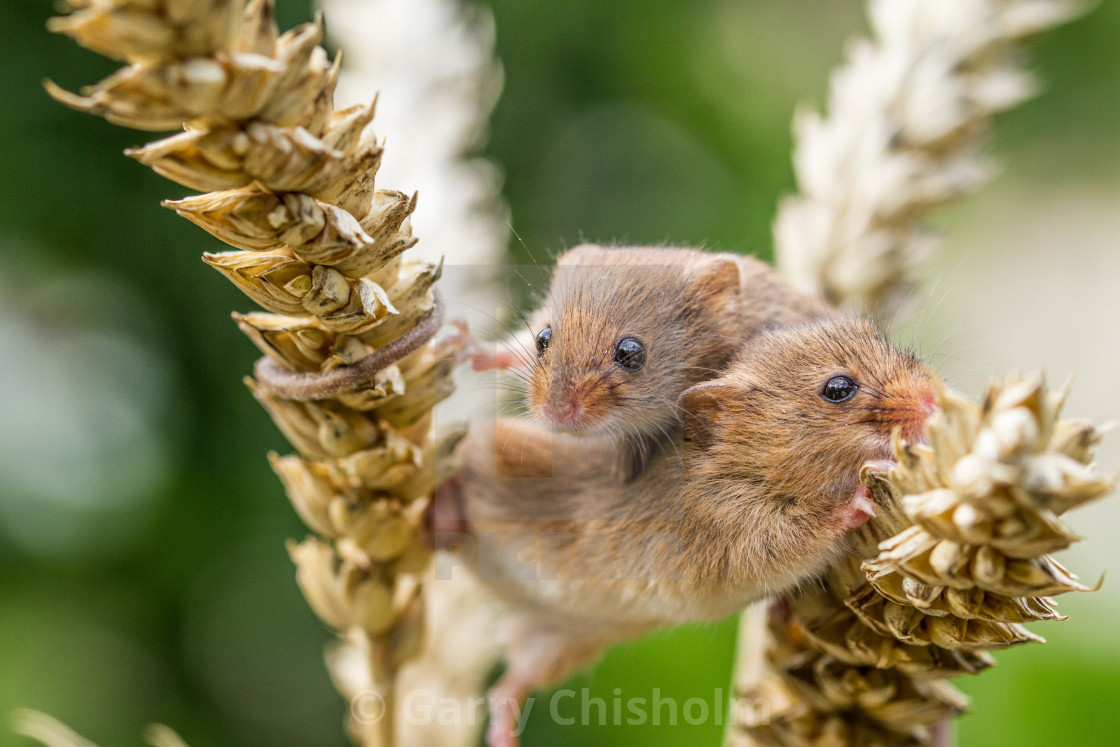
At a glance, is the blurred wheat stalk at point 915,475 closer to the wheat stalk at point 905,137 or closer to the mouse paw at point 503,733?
the wheat stalk at point 905,137

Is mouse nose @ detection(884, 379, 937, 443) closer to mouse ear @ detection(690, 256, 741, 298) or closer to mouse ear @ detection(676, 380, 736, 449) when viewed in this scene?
mouse ear @ detection(676, 380, 736, 449)

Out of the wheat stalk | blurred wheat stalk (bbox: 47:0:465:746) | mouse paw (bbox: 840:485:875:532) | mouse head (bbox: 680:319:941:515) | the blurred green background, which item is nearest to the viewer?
blurred wheat stalk (bbox: 47:0:465:746)

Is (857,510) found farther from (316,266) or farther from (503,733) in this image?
(503,733)

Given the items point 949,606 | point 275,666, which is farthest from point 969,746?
point 275,666

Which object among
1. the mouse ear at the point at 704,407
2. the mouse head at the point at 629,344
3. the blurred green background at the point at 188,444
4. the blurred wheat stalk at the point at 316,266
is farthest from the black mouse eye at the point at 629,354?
the blurred green background at the point at 188,444

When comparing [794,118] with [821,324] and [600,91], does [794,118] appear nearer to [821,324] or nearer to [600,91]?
[600,91]

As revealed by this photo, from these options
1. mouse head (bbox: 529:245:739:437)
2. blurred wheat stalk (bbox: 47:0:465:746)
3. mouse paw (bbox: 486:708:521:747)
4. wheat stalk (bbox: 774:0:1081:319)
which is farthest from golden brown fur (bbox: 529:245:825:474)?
mouse paw (bbox: 486:708:521:747)

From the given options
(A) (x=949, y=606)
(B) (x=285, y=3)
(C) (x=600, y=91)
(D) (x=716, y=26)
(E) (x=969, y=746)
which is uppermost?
(D) (x=716, y=26)

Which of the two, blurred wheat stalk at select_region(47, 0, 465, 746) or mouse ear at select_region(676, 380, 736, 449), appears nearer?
blurred wheat stalk at select_region(47, 0, 465, 746)
